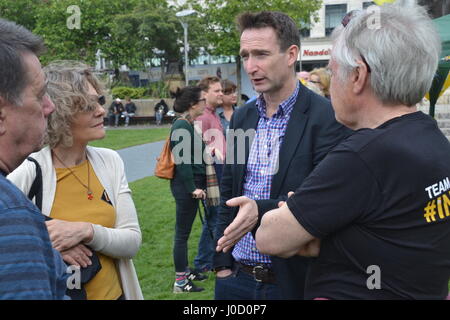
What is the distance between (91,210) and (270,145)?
3.22 ft

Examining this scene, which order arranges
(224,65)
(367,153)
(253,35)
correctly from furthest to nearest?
1. (224,65)
2. (253,35)
3. (367,153)

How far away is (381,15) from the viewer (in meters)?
1.58

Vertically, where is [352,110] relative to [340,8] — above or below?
below

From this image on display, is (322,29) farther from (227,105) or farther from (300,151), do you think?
(300,151)

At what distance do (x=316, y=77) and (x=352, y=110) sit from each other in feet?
17.5

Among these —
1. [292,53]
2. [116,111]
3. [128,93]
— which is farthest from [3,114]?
[128,93]

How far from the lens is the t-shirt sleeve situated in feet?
4.67

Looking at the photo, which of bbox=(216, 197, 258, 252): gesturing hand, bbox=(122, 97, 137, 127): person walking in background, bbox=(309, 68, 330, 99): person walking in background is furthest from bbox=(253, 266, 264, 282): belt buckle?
bbox=(122, 97, 137, 127): person walking in background

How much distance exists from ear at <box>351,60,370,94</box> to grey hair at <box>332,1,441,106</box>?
0.01 meters

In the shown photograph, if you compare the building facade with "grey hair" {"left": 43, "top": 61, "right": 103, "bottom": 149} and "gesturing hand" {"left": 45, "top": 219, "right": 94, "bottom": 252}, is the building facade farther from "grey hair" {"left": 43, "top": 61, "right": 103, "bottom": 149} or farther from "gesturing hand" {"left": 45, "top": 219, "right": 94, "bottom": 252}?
"gesturing hand" {"left": 45, "top": 219, "right": 94, "bottom": 252}

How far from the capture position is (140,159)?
13.4m

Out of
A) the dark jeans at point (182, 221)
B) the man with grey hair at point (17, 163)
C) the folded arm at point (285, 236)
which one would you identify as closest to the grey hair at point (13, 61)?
the man with grey hair at point (17, 163)

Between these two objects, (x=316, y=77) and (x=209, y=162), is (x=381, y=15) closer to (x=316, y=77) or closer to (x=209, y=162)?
(x=209, y=162)
